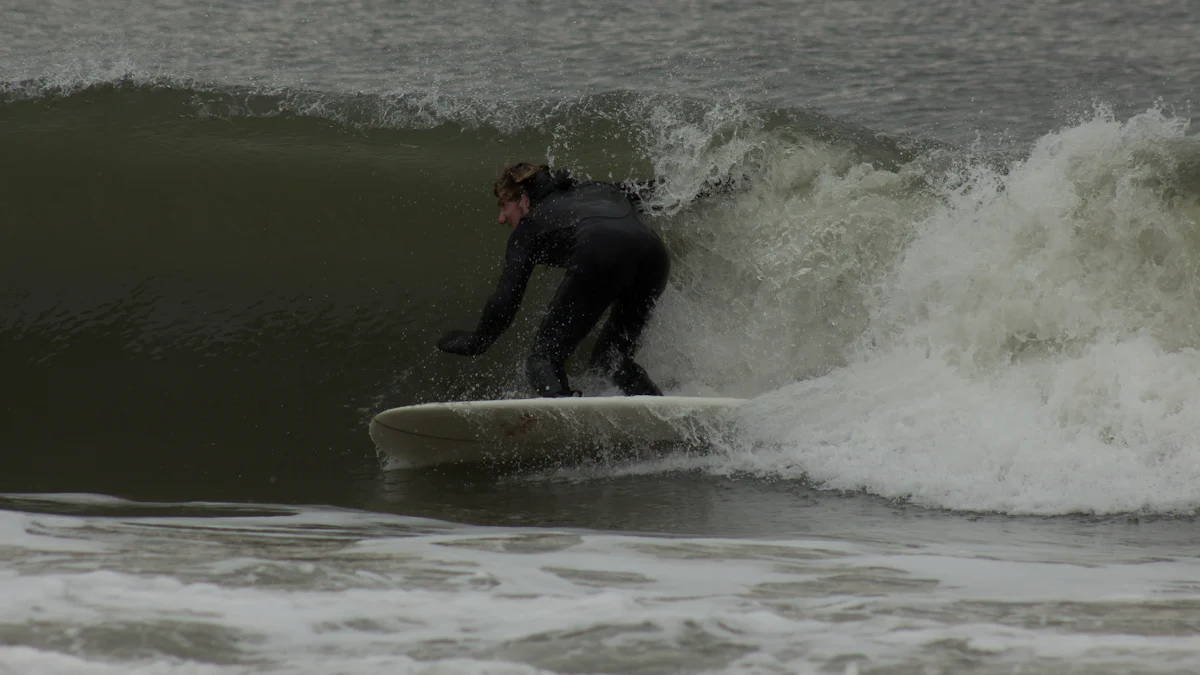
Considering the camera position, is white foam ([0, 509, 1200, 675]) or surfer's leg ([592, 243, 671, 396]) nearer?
white foam ([0, 509, 1200, 675])

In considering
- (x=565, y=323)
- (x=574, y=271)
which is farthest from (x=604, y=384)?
(x=574, y=271)

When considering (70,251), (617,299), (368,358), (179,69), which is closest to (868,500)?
(617,299)

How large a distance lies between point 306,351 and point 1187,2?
9893mm

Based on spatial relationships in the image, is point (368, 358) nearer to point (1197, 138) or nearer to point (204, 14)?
point (1197, 138)

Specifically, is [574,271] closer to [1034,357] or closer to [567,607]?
[1034,357]

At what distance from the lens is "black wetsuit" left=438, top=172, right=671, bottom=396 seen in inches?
204

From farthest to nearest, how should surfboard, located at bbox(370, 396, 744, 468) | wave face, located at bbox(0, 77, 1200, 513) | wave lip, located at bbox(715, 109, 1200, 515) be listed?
surfboard, located at bbox(370, 396, 744, 468) → wave face, located at bbox(0, 77, 1200, 513) → wave lip, located at bbox(715, 109, 1200, 515)

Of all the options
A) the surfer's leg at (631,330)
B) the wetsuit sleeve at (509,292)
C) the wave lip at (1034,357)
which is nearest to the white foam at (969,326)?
the wave lip at (1034,357)

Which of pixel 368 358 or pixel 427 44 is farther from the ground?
pixel 427 44

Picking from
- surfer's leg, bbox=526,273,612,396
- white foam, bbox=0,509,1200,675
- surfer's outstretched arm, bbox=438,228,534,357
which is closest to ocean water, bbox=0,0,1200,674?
white foam, bbox=0,509,1200,675

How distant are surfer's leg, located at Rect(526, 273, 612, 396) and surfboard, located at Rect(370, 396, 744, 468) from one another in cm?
25

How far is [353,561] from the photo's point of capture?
317cm

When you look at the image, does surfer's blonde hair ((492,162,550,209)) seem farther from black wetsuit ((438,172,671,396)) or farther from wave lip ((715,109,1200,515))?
wave lip ((715,109,1200,515))

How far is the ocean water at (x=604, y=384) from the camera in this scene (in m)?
2.67
